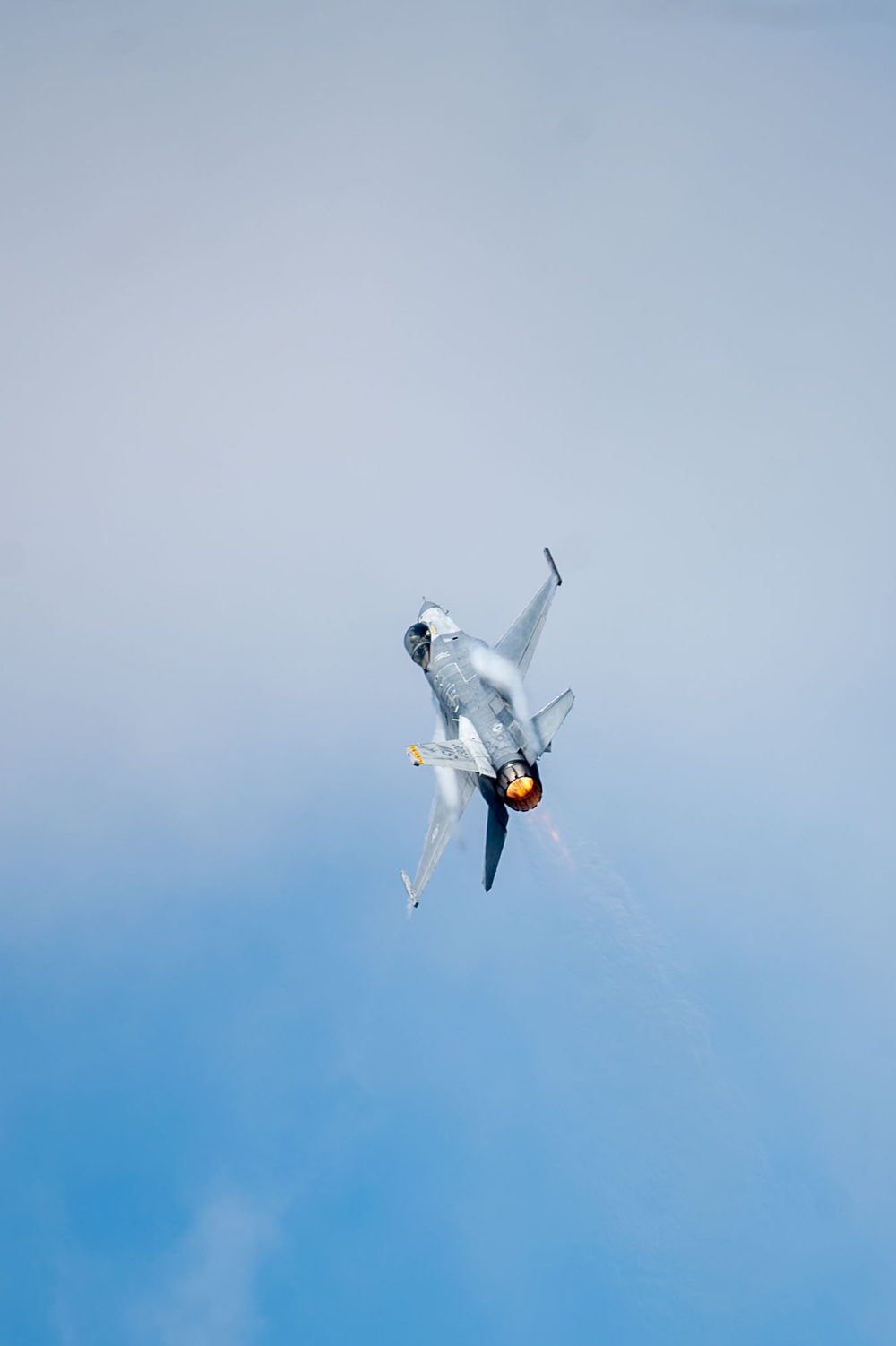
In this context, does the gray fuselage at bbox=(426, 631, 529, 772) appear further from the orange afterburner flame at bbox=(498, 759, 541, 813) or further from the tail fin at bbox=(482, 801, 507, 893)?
the tail fin at bbox=(482, 801, 507, 893)

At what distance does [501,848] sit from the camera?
58.5 m

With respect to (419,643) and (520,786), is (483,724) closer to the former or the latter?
(520,786)

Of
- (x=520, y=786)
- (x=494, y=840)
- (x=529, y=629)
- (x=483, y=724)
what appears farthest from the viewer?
(x=529, y=629)

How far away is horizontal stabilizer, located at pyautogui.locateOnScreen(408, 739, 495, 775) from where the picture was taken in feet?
176

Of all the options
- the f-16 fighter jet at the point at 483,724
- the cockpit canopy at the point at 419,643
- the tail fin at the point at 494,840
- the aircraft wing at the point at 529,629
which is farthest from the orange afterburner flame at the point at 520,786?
the cockpit canopy at the point at 419,643

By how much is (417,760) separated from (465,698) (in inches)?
312

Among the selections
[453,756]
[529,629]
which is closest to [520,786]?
[453,756]

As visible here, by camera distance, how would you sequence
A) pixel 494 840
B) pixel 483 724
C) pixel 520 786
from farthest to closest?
1. pixel 494 840
2. pixel 483 724
3. pixel 520 786

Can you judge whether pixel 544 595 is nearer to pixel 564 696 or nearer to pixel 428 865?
pixel 564 696

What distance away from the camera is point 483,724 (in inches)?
2237

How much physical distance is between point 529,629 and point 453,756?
1369cm

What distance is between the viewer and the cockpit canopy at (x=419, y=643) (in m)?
64.9

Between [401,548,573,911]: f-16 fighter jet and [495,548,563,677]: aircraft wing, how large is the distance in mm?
64

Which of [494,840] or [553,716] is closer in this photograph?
[553,716]
